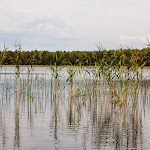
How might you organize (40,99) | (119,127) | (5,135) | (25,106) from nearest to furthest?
(5,135), (119,127), (25,106), (40,99)

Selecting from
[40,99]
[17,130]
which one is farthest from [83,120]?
[40,99]

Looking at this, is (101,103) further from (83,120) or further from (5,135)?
(5,135)

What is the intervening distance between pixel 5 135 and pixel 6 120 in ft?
6.41

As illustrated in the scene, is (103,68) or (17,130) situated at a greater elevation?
(103,68)

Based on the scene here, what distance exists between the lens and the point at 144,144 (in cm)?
662

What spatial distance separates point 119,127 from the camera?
8352 mm

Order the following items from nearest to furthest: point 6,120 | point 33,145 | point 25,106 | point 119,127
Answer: point 33,145 < point 119,127 < point 6,120 < point 25,106

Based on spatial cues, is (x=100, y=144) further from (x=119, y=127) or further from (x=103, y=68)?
(x=103, y=68)

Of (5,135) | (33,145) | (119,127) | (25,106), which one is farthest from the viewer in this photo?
(25,106)

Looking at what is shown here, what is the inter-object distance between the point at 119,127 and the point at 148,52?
464 cm

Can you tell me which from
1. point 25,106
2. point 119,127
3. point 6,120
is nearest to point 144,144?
point 119,127

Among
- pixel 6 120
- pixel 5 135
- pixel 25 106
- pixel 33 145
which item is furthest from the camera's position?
pixel 25 106

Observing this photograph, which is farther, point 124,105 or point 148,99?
point 148,99

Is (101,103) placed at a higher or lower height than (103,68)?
lower
